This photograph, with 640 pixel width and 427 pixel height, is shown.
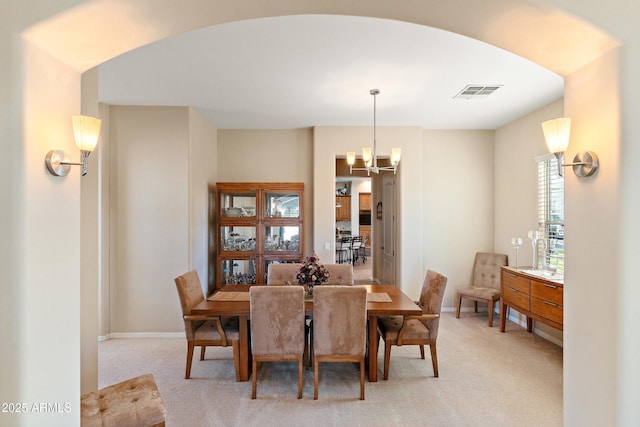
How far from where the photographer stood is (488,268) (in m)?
5.15

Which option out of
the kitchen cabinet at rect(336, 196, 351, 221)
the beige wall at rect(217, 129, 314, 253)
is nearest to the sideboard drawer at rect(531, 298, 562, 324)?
the beige wall at rect(217, 129, 314, 253)

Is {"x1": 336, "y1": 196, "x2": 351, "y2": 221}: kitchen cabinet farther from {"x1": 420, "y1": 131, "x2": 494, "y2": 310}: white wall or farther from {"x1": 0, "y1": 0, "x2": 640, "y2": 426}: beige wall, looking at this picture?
{"x1": 0, "y1": 0, "x2": 640, "y2": 426}: beige wall

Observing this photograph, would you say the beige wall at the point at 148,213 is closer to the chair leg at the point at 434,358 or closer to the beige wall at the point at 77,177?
the beige wall at the point at 77,177

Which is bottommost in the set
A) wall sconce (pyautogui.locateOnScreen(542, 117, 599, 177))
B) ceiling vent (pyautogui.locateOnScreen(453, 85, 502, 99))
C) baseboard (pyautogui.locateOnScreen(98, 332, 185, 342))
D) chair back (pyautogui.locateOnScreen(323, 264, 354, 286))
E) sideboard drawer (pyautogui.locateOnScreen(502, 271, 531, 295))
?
baseboard (pyautogui.locateOnScreen(98, 332, 185, 342))

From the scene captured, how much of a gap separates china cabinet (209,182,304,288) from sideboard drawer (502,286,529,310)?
9.12 feet

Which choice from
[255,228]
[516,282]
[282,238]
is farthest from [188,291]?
[516,282]

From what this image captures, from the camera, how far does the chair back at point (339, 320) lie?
273 cm

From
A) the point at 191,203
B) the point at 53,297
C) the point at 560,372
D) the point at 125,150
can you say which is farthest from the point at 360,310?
the point at 125,150

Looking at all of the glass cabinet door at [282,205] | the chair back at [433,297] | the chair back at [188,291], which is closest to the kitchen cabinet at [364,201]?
the glass cabinet door at [282,205]

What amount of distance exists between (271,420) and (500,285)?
355 centimetres

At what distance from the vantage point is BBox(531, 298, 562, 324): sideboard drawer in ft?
11.2

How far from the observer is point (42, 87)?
1305 millimetres

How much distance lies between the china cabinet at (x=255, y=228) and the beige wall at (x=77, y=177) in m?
3.33

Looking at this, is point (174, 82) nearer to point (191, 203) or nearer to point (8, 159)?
point (191, 203)
